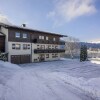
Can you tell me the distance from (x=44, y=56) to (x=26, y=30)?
9.56 metres

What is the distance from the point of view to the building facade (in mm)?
36312

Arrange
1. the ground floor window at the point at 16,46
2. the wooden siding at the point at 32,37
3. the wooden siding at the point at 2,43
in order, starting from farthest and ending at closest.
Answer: the ground floor window at the point at 16,46, the wooden siding at the point at 32,37, the wooden siding at the point at 2,43

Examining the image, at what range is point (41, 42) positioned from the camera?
45188mm

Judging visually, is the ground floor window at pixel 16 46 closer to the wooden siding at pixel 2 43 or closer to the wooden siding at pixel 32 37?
the wooden siding at pixel 32 37

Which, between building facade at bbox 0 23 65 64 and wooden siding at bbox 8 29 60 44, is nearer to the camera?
building facade at bbox 0 23 65 64

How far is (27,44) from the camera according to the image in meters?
41.2

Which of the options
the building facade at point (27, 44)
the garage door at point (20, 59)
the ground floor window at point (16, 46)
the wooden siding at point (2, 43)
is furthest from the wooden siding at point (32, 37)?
the garage door at point (20, 59)

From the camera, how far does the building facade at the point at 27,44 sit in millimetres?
36312

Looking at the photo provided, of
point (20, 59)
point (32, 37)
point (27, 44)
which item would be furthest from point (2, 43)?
point (32, 37)

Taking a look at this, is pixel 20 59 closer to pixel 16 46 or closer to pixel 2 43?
pixel 16 46

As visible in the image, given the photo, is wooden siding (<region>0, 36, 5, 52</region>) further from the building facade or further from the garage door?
the garage door

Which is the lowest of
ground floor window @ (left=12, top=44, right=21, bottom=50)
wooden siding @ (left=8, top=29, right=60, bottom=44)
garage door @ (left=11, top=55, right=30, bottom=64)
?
garage door @ (left=11, top=55, right=30, bottom=64)

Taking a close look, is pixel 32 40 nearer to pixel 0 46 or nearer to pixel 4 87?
pixel 0 46

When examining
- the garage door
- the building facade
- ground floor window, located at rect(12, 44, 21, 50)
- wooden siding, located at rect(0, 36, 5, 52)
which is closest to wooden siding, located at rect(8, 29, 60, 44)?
the building facade
